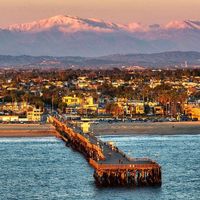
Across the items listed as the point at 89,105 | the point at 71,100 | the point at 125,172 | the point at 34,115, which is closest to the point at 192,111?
the point at 89,105

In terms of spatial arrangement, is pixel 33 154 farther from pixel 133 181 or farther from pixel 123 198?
pixel 123 198

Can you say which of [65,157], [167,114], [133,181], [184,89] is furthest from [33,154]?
[184,89]

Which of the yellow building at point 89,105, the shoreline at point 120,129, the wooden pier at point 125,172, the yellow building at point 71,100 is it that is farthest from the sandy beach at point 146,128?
the wooden pier at point 125,172

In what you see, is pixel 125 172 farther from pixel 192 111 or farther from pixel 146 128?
pixel 192 111

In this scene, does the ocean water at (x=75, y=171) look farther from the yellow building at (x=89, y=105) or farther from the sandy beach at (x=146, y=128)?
the yellow building at (x=89, y=105)

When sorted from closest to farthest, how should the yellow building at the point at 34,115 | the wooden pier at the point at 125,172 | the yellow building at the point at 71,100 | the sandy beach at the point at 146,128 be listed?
1. the wooden pier at the point at 125,172
2. the sandy beach at the point at 146,128
3. the yellow building at the point at 34,115
4. the yellow building at the point at 71,100

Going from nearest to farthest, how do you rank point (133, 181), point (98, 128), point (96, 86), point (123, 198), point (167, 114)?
point (123, 198) < point (133, 181) < point (98, 128) < point (167, 114) < point (96, 86)
